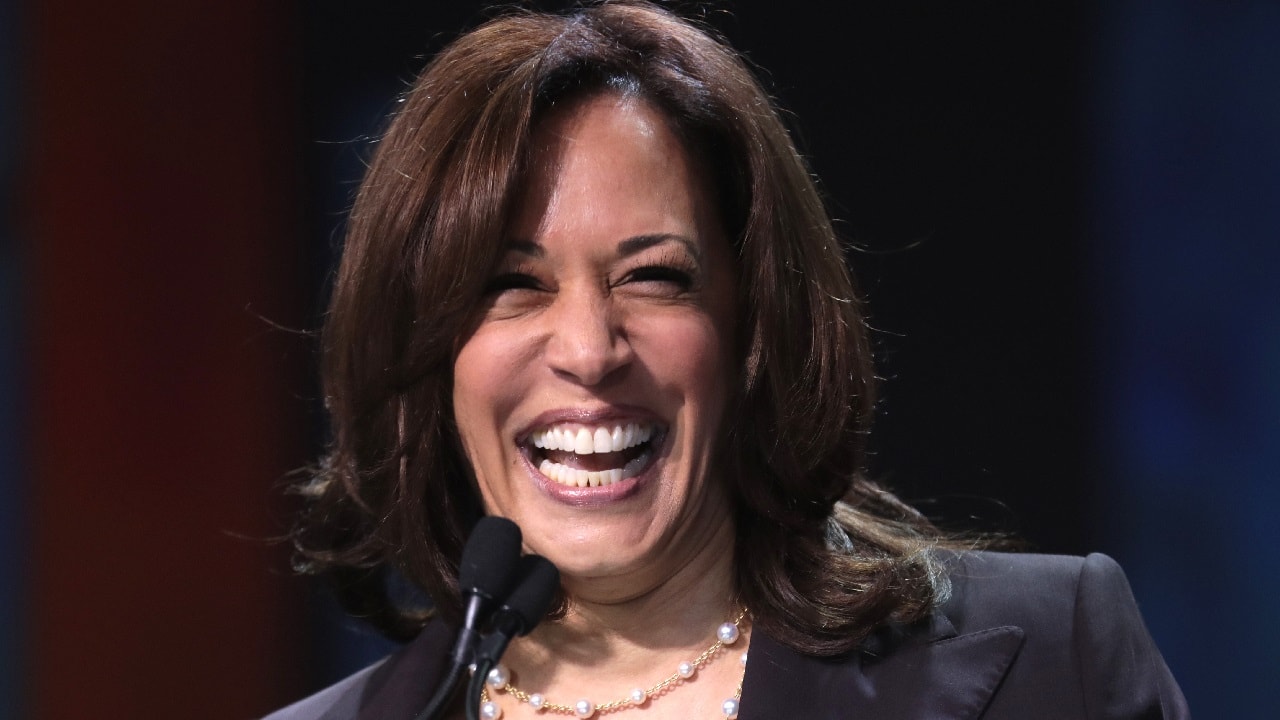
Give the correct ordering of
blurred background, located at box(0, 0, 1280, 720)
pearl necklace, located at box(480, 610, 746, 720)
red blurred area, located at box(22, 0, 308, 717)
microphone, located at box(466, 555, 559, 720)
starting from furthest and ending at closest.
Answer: red blurred area, located at box(22, 0, 308, 717) < blurred background, located at box(0, 0, 1280, 720) < pearl necklace, located at box(480, 610, 746, 720) < microphone, located at box(466, 555, 559, 720)

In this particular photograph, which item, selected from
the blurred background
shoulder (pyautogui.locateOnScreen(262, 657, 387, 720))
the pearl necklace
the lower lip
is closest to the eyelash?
the lower lip

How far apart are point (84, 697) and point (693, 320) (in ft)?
7.11

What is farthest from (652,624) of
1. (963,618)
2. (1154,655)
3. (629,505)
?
(1154,655)

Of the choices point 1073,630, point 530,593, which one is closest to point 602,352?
point 530,593

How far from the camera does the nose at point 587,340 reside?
157cm

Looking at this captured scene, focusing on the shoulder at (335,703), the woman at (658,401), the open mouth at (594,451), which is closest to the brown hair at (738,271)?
the woman at (658,401)

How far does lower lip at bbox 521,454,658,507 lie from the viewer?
162cm

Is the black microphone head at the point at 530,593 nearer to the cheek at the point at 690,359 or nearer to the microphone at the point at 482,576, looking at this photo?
the microphone at the point at 482,576

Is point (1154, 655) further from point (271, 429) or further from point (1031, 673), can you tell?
point (271, 429)

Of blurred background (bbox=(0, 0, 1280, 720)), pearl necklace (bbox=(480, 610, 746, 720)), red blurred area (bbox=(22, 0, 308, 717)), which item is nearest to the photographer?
pearl necklace (bbox=(480, 610, 746, 720))

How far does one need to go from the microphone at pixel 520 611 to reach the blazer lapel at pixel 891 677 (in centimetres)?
39

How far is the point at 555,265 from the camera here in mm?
1621

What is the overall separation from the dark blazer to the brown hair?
4 cm

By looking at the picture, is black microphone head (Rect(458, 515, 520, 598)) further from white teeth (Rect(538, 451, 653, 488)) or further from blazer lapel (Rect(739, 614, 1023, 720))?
blazer lapel (Rect(739, 614, 1023, 720))
